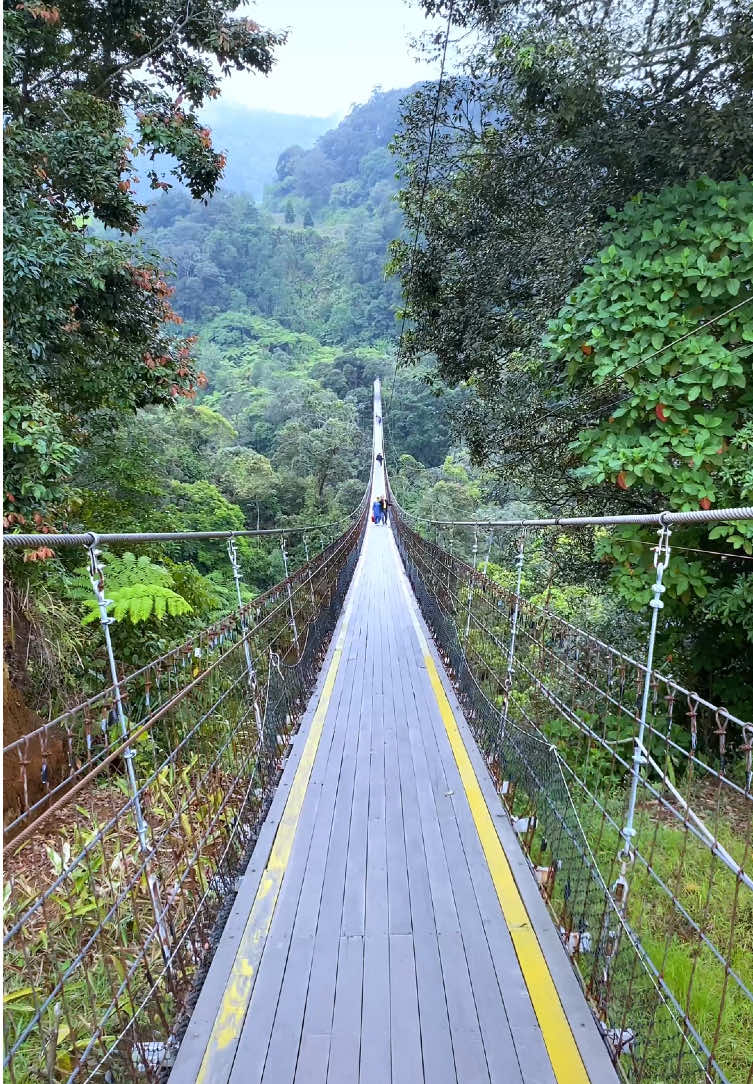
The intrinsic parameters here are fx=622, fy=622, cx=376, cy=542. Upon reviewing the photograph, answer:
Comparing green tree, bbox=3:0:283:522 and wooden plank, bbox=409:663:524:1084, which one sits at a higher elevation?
green tree, bbox=3:0:283:522

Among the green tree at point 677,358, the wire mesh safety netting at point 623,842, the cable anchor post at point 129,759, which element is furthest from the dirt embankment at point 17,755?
the green tree at point 677,358

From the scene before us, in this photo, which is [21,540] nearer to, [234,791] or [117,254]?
[234,791]

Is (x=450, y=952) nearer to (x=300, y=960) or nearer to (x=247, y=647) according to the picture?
(x=300, y=960)

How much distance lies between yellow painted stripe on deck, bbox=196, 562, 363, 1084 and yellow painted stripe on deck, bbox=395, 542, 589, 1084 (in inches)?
27.6

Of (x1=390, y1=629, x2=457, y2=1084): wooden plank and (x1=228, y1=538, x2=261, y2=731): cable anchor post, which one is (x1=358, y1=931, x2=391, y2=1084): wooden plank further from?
(x1=228, y1=538, x2=261, y2=731): cable anchor post

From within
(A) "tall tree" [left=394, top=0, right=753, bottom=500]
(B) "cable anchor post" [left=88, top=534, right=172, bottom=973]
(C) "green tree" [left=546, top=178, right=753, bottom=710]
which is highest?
(A) "tall tree" [left=394, top=0, right=753, bottom=500]

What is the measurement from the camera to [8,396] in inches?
136

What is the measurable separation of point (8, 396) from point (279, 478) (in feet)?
40.9

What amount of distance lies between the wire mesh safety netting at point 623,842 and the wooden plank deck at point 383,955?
11 cm

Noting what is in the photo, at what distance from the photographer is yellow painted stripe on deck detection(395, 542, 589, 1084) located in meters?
1.46

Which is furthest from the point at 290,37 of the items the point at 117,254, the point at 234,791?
the point at 234,791

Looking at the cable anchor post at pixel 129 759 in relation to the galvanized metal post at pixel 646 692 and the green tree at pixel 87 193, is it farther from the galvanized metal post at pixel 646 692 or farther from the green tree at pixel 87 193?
the green tree at pixel 87 193

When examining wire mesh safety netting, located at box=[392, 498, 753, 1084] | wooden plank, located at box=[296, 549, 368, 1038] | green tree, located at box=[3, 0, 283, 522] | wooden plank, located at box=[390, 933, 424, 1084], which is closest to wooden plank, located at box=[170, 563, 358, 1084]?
wooden plank, located at box=[296, 549, 368, 1038]

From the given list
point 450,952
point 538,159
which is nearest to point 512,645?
point 450,952
